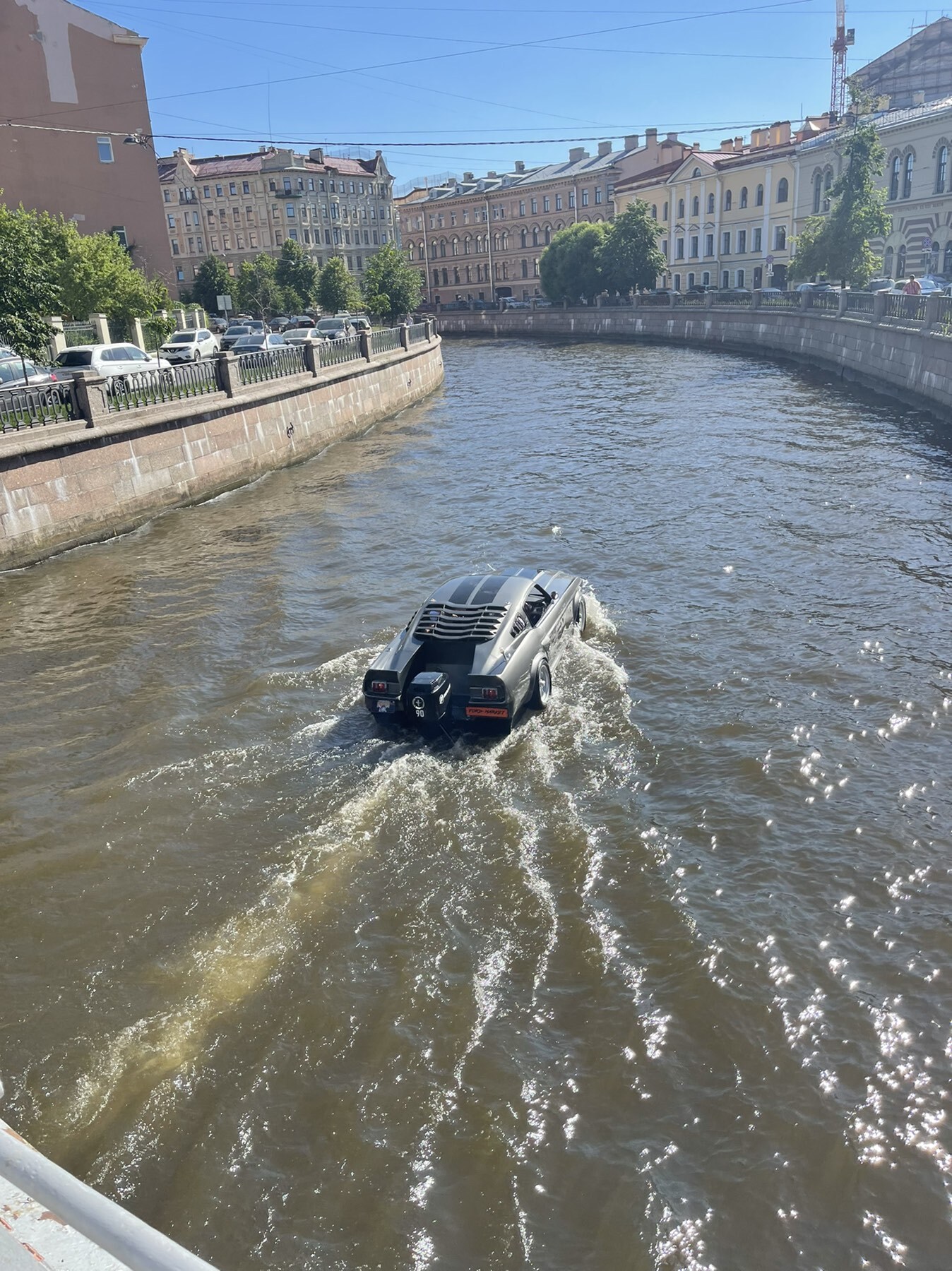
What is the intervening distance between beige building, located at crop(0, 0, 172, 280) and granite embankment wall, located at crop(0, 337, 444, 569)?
18794 millimetres

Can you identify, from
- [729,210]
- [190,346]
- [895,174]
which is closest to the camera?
[190,346]

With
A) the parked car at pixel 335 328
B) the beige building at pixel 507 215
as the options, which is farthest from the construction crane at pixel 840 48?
the parked car at pixel 335 328

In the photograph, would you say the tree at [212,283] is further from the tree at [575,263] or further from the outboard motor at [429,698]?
the outboard motor at [429,698]

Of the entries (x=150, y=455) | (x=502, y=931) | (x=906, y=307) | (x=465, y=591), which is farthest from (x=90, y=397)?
(x=906, y=307)

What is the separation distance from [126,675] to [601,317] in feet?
170

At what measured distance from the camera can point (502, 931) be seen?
6.41 metres

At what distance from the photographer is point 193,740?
9320 mm

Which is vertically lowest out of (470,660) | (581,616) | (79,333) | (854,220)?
(581,616)

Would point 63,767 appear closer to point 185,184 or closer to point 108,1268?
point 108,1268

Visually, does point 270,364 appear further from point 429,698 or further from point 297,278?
point 297,278

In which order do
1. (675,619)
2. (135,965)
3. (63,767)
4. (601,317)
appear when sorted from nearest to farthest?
(135,965) < (63,767) < (675,619) < (601,317)

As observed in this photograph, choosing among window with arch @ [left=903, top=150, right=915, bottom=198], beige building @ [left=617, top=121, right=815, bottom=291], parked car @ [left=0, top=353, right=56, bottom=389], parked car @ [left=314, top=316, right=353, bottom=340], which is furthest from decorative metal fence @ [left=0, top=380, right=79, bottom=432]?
beige building @ [left=617, top=121, right=815, bottom=291]

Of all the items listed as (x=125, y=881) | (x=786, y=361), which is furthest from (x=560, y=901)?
(x=786, y=361)

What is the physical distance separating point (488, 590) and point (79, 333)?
26.1 m
